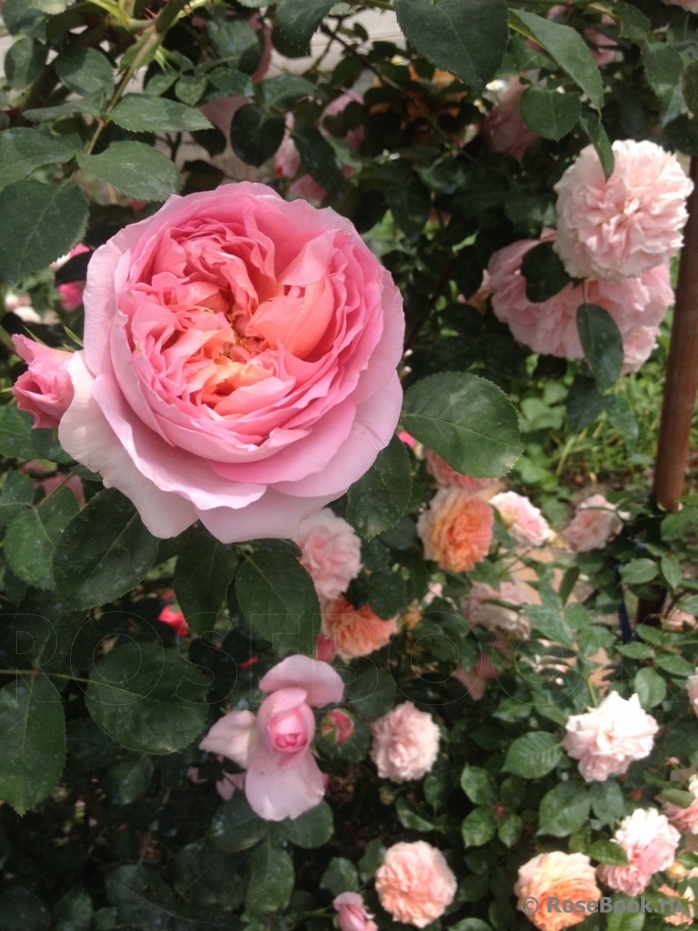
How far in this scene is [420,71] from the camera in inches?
36.6

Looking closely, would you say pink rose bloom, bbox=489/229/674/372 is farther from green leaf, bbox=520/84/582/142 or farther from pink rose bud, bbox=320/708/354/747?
pink rose bud, bbox=320/708/354/747

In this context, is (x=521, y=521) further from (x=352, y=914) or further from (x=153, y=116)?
(x=153, y=116)

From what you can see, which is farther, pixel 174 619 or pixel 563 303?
pixel 174 619

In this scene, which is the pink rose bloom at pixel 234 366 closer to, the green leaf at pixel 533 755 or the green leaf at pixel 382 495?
the green leaf at pixel 382 495

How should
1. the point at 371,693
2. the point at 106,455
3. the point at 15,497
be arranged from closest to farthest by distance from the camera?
the point at 106,455
the point at 15,497
the point at 371,693

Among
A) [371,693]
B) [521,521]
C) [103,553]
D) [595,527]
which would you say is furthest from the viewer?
[521,521]

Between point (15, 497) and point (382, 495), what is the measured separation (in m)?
0.31

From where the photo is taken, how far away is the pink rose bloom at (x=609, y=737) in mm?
865

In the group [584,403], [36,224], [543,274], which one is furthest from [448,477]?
[36,224]

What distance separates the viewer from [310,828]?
0.84 meters

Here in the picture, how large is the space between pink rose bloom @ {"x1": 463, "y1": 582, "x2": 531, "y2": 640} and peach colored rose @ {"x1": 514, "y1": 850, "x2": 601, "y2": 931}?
0.31 meters

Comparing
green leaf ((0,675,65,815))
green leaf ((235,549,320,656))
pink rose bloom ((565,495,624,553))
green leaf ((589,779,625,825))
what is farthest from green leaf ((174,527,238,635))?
pink rose bloom ((565,495,624,553))

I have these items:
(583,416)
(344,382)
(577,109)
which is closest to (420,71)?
(577,109)

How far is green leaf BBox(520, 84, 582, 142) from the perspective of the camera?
70cm
